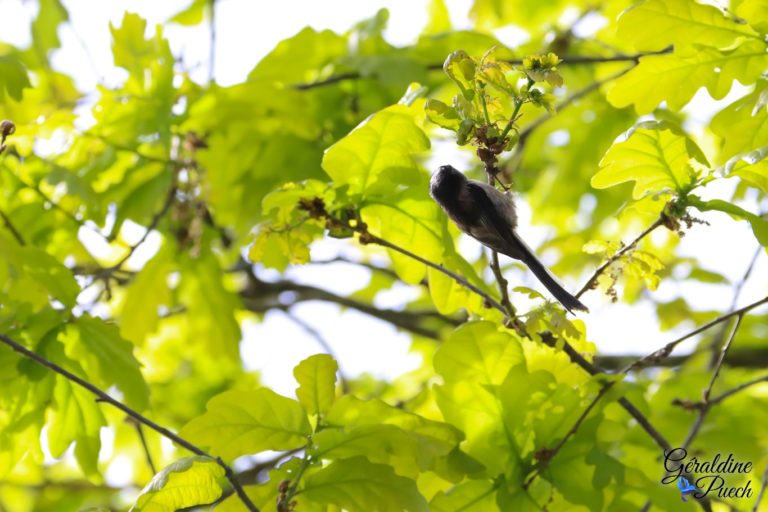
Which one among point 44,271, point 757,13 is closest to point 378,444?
point 44,271

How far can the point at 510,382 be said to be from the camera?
80.1 inches

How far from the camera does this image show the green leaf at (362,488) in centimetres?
179

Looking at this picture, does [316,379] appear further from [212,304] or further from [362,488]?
[212,304]

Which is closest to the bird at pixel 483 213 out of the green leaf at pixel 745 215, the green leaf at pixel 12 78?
the green leaf at pixel 745 215

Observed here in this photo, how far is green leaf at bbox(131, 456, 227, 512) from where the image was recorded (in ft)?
5.82

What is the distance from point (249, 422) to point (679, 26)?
1.36 m

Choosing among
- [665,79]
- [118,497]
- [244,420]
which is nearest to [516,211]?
[665,79]

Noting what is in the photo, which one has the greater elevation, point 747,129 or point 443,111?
point 747,129

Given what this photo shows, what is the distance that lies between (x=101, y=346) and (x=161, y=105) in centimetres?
101

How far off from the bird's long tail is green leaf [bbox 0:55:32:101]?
1.49 m

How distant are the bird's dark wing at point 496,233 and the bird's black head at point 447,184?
0.03 metres

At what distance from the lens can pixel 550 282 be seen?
188 cm

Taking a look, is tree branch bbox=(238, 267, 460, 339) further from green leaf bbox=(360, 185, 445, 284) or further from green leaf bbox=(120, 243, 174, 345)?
green leaf bbox=(360, 185, 445, 284)

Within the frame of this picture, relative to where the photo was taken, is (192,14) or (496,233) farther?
(192,14)
